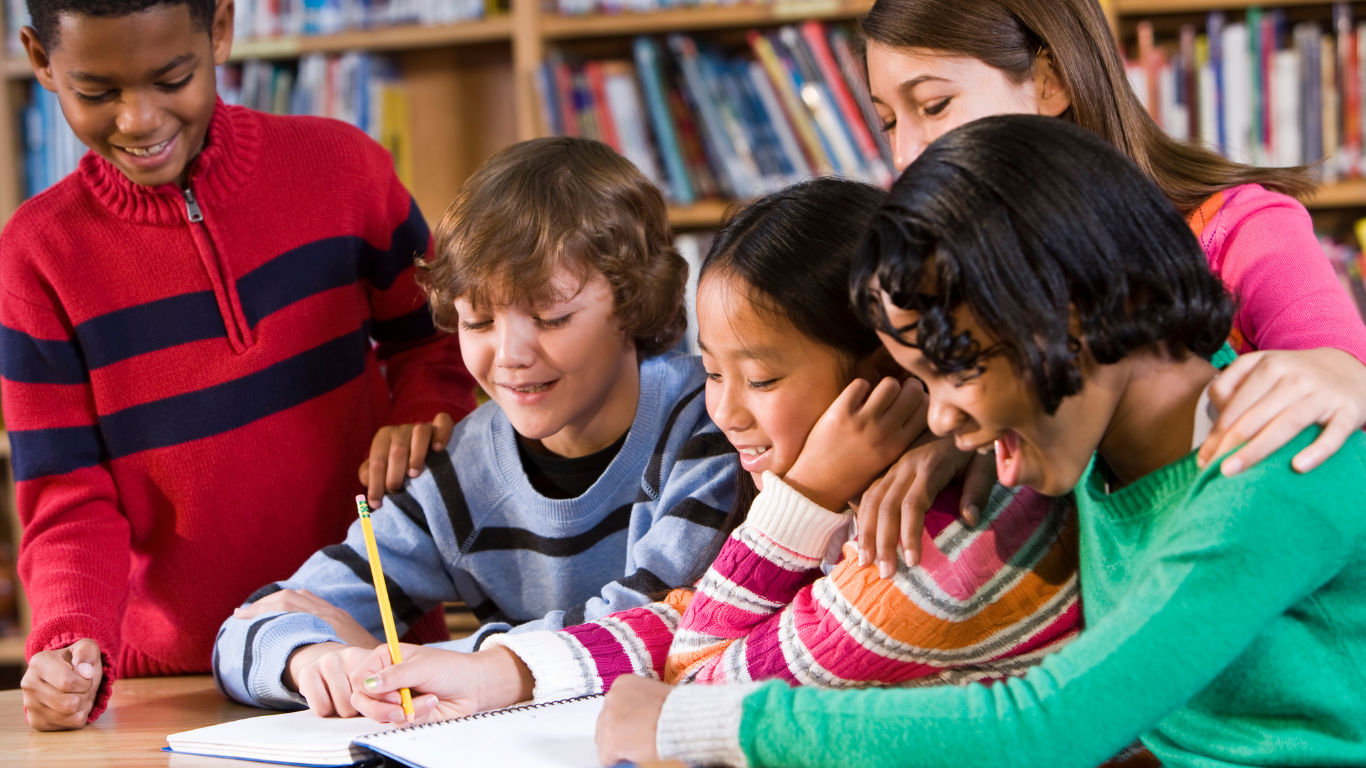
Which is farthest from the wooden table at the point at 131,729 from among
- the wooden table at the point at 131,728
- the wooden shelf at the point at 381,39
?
the wooden shelf at the point at 381,39

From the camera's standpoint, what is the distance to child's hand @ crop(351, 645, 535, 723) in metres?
0.88

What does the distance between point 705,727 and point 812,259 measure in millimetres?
398

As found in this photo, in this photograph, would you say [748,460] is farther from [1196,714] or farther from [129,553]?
[129,553]

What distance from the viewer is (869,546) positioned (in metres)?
0.81

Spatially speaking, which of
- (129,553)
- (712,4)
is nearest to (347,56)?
(712,4)

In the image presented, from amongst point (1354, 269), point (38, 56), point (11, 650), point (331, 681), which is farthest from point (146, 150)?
point (1354, 269)

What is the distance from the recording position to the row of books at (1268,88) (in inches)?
78.0

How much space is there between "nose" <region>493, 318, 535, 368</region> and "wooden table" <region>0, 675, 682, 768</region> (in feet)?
1.25

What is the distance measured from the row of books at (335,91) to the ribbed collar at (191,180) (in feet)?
3.22

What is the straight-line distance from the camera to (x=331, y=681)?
92 centimetres

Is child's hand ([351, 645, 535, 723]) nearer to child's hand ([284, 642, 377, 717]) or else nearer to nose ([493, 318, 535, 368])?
child's hand ([284, 642, 377, 717])

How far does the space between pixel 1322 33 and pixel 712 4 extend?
109 cm

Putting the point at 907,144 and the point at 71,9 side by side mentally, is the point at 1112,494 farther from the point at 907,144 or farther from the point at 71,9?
the point at 71,9

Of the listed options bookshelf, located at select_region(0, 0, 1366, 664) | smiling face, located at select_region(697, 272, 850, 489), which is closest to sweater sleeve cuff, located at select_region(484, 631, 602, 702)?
smiling face, located at select_region(697, 272, 850, 489)
